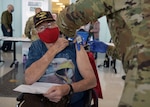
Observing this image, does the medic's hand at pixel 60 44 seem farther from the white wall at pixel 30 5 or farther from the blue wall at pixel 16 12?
the blue wall at pixel 16 12

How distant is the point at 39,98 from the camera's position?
1562 mm

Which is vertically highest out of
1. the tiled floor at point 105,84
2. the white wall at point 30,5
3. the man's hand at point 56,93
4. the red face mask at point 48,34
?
the white wall at point 30,5

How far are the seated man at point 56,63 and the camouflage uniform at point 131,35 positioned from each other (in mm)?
950

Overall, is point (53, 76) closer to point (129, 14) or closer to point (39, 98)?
point (39, 98)

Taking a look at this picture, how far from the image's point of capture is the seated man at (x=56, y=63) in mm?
1754

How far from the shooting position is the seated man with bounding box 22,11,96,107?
5.75ft

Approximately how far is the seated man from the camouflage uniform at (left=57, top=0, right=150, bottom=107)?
3.12 ft

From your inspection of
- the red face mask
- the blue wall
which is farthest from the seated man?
the blue wall

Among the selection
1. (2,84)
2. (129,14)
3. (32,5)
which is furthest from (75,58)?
(32,5)

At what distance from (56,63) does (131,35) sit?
114 cm

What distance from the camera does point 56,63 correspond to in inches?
70.9

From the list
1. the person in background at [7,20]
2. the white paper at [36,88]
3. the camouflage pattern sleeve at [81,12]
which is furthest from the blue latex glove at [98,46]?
the person in background at [7,20]

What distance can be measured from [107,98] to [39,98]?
7.49 feet

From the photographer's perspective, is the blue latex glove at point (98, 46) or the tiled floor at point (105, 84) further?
the tiled floor at point (105, 84)
